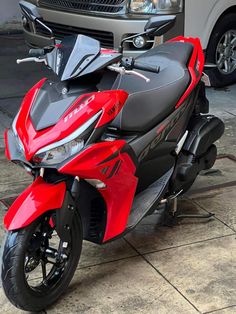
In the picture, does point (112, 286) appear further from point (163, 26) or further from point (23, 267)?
point (163, 26)

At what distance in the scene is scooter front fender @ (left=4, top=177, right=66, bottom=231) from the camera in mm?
3105

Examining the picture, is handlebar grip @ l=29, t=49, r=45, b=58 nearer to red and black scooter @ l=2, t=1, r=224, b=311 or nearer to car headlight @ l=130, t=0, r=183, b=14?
red and black scooter @ l=2, t=1, r=224, b=311

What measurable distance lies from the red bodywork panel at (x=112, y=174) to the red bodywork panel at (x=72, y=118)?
0.14 meters

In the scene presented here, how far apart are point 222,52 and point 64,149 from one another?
16.0ft

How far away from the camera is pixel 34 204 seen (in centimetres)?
313

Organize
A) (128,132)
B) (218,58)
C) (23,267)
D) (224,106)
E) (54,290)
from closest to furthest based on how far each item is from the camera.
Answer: (23,267), (54,290), (128,132), (224,106), (218,58)

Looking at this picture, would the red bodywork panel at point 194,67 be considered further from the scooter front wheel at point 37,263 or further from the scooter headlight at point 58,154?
the scooter front wheel at point 37,263

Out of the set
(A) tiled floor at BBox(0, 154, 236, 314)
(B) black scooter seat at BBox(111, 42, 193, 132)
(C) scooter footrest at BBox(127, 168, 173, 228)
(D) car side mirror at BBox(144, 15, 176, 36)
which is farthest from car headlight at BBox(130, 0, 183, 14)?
(D) car side mirror at BBox(144, 15, 176, 36)

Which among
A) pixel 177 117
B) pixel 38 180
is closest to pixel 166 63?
pixel 177 117

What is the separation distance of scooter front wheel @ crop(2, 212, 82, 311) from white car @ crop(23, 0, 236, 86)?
11.6ft

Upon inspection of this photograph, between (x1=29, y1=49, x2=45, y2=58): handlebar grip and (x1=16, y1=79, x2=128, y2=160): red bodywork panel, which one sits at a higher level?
(x1=29, y1=49, x2=45, y2=58): handlebar grip

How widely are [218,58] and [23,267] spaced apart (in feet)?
16.6

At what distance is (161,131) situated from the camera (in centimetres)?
382

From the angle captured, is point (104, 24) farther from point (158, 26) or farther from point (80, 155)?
point (80, 155)
